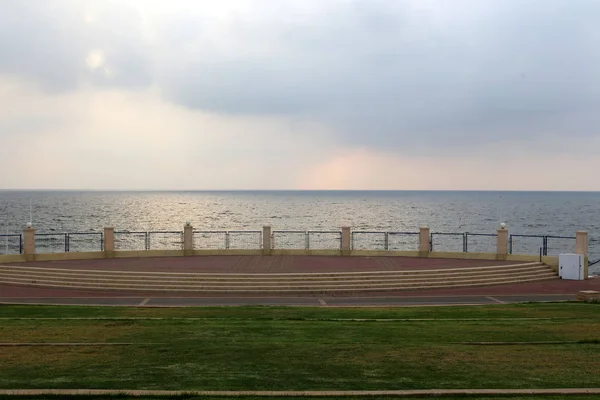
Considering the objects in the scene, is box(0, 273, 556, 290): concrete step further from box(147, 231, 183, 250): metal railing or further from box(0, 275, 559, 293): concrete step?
box(147, 231, 183, 250): metal railing

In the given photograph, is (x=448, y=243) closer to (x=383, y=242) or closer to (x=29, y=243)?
(x=383, y=242)

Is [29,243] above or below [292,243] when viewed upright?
above

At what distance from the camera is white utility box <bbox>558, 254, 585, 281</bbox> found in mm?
25859

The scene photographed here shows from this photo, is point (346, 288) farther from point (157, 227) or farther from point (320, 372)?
point (157, 227)

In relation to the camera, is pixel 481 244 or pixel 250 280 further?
pixel 481 244

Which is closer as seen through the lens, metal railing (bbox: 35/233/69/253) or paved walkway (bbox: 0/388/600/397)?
paved walkway (bbox: 0/388/600/397)

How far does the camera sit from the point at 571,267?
85.4 ft

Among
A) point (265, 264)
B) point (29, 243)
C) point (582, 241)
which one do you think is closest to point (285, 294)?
point (265, 264)

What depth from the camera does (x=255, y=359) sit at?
29.9ft

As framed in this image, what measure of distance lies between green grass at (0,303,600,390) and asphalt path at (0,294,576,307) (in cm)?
417

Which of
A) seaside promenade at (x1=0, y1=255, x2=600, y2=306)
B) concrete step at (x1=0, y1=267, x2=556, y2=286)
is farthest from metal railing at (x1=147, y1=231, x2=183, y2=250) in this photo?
concrete step at (x1=0, y1=267, x2=556, y2=286)

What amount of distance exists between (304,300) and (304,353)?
10611mm

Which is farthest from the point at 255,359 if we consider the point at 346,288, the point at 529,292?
the point at 529,292

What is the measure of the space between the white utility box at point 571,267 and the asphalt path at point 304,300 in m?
5.60
